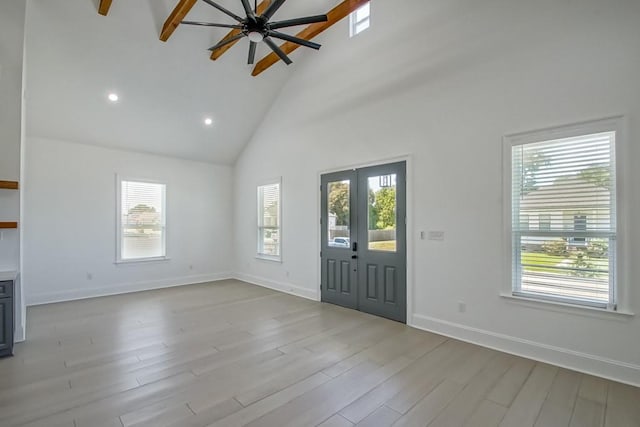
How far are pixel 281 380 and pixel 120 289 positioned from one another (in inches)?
199

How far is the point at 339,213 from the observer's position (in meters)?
5.33

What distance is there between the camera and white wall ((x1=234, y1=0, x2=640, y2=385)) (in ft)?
9.33

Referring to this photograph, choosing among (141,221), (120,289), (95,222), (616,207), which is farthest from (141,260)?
(616,207)

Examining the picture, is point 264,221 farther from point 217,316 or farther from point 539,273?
point 539,273

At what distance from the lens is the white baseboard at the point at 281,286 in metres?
5.77

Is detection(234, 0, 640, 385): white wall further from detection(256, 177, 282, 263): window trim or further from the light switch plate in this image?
detection(256, 177, 282, 263): window trim

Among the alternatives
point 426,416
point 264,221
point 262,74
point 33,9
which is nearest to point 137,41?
point 33,9

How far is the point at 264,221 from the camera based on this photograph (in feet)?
23.3

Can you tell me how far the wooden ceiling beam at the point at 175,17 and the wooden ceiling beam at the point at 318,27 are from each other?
5.20 ft

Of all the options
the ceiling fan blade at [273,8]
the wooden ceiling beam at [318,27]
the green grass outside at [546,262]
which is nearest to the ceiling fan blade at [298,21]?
the ceiling fan blade at [273,8]

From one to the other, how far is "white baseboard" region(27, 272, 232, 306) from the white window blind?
6.08 m

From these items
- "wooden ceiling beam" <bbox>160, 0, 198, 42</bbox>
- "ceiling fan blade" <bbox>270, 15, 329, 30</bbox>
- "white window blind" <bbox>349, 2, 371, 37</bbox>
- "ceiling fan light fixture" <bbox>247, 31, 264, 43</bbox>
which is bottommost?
"ceiling fan light fixture" <bbox>247, 31, 264, 43</bbox>

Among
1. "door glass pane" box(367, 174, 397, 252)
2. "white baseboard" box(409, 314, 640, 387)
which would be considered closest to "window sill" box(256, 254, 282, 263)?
"door glass pane" box(367, 174, 397, 252)

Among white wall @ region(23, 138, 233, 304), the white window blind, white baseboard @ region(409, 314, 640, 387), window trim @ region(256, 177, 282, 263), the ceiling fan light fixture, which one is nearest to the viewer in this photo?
white baseboard @ region(409, 314, 640, 387)
